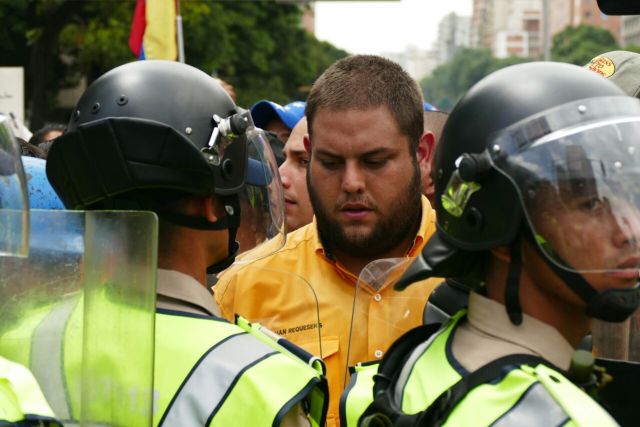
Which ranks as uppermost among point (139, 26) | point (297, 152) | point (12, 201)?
point (12, 201)

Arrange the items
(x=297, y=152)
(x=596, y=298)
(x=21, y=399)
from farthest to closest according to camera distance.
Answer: (x=297, y=152) < (x=596, y=298) < (x=21, y=399)

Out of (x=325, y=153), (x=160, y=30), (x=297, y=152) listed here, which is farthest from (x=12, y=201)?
(x=160, y=30)

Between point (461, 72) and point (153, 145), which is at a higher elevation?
point (153, 145)

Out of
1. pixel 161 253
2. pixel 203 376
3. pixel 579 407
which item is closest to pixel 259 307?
pixel 161 253

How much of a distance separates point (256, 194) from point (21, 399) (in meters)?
1.39

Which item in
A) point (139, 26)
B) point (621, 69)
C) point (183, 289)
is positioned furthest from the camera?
point (139, 26)

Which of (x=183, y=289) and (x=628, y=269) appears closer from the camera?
(x=628, y=269)

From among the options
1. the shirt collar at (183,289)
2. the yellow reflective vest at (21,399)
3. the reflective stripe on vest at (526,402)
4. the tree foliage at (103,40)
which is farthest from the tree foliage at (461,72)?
the yellow reflective vest at (21,399)

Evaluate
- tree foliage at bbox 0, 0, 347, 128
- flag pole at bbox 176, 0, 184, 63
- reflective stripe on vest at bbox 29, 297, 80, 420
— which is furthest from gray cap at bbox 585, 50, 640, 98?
tree foliage at bbox 0, 0, 347, 128

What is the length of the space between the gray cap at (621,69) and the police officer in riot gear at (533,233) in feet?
6.45

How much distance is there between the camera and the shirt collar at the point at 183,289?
2.90m

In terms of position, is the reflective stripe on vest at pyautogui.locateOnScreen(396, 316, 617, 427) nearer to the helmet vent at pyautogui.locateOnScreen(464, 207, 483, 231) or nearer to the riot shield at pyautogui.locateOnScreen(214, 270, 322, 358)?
the helmet vent at pyautogui.locateOnScreen(464, 207, 483, 231)

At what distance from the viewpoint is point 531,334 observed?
7.84ft

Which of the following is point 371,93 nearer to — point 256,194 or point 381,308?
point 256,194
